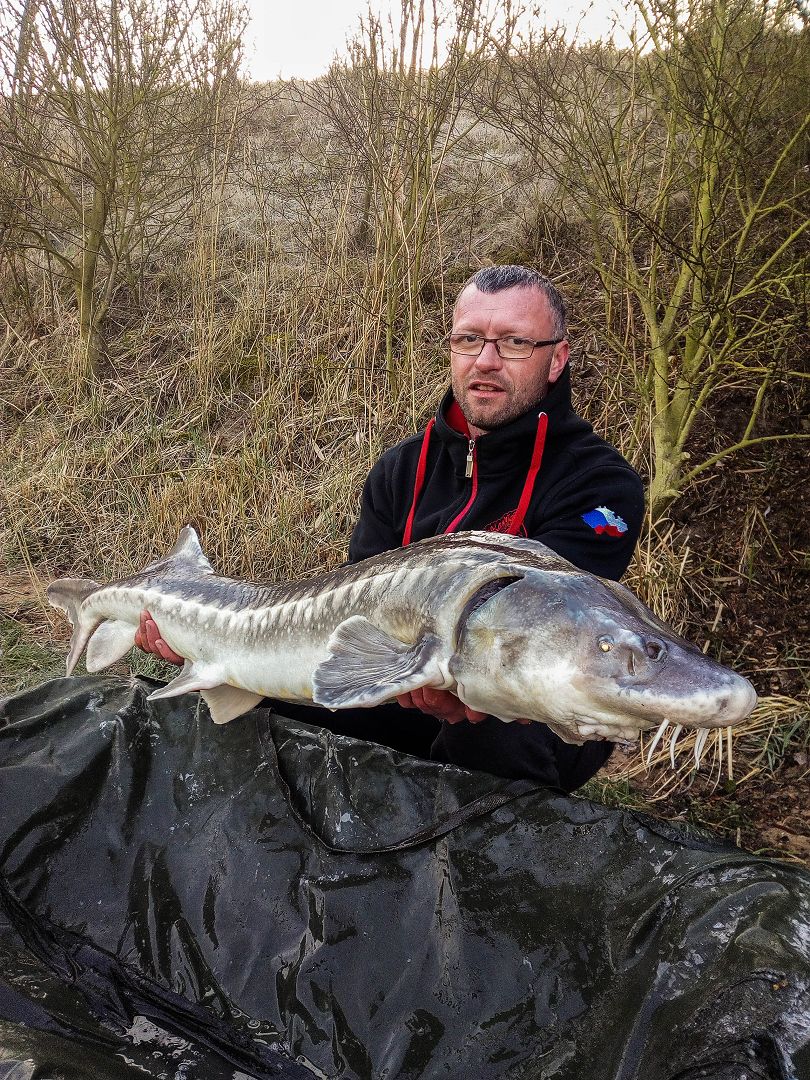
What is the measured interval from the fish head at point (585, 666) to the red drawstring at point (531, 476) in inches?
32.4

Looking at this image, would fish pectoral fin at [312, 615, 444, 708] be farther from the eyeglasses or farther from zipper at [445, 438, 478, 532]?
the eyeglasses

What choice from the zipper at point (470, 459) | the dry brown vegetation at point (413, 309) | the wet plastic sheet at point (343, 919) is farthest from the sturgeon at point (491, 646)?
the dry brown vegetation at point (413, 309)

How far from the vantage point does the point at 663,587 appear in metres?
3.40

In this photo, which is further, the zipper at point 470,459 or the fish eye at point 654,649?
the zipper at point 470,459

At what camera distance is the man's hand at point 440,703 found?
67.1 inches

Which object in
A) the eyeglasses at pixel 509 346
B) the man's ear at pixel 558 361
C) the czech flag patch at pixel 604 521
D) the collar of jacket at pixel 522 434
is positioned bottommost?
the czech flag patch at pixel 604 521

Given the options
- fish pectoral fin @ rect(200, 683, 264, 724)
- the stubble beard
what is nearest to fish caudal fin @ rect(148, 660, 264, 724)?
fish pectoral fin @ rect(200, 683, 264, 724)

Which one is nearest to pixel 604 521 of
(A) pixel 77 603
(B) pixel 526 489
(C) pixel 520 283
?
(B) pixel 526 489

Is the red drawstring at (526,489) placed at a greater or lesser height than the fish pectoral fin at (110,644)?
greater

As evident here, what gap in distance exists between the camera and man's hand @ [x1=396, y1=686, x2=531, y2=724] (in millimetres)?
1704

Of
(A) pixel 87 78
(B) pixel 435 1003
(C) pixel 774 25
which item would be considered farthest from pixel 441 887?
(A) pixel 87 78

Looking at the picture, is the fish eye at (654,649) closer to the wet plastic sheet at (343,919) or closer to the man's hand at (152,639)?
the wet plastic sheet at (343,919)

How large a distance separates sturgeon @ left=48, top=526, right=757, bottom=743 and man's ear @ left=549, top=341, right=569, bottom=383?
89 cm

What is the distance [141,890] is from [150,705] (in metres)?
0.46
